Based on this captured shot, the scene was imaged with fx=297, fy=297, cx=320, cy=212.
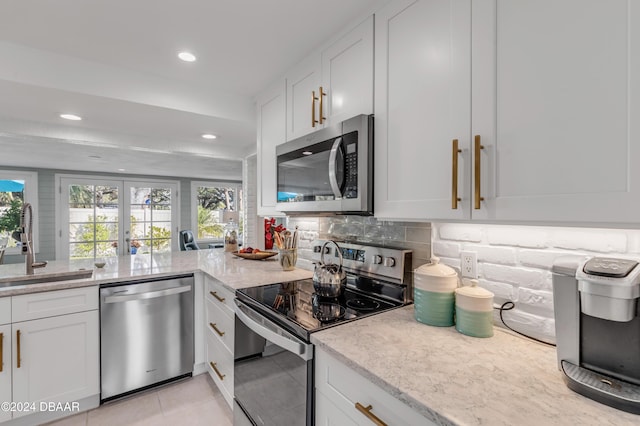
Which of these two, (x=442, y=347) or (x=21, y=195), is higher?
(x=21, y=195)

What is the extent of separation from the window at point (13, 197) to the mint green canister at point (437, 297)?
6.71 meters

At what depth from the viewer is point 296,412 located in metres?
1.15

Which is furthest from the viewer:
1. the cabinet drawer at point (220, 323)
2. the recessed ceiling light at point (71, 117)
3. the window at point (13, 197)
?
the window at point (13, 197)

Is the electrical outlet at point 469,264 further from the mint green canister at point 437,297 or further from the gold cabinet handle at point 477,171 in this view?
the gold cabinet handle at point 477,171

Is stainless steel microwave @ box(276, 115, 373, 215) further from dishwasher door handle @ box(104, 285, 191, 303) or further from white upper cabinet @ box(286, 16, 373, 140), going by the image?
dishwasher door handle @ box(104, 285, 191, 303)

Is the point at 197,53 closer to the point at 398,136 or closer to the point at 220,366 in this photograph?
the point at 398,136

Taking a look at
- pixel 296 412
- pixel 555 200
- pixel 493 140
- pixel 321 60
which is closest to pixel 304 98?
pixel 321 60

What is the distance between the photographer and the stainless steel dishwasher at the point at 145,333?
2006 mm

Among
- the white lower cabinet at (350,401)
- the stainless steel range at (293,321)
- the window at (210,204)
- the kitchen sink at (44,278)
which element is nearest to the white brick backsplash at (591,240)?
the stainless steel range at (293,321)

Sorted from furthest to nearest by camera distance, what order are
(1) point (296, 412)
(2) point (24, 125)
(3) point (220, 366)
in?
1. (2) point (24, 125)
2. (3) point (220, 366)
3. (1) point (296, 412)

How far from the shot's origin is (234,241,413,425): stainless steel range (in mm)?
1151

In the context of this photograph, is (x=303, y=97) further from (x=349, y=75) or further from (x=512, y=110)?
(x=512, y=110)

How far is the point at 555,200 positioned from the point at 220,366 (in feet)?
6.77

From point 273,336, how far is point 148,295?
1.32 metres
